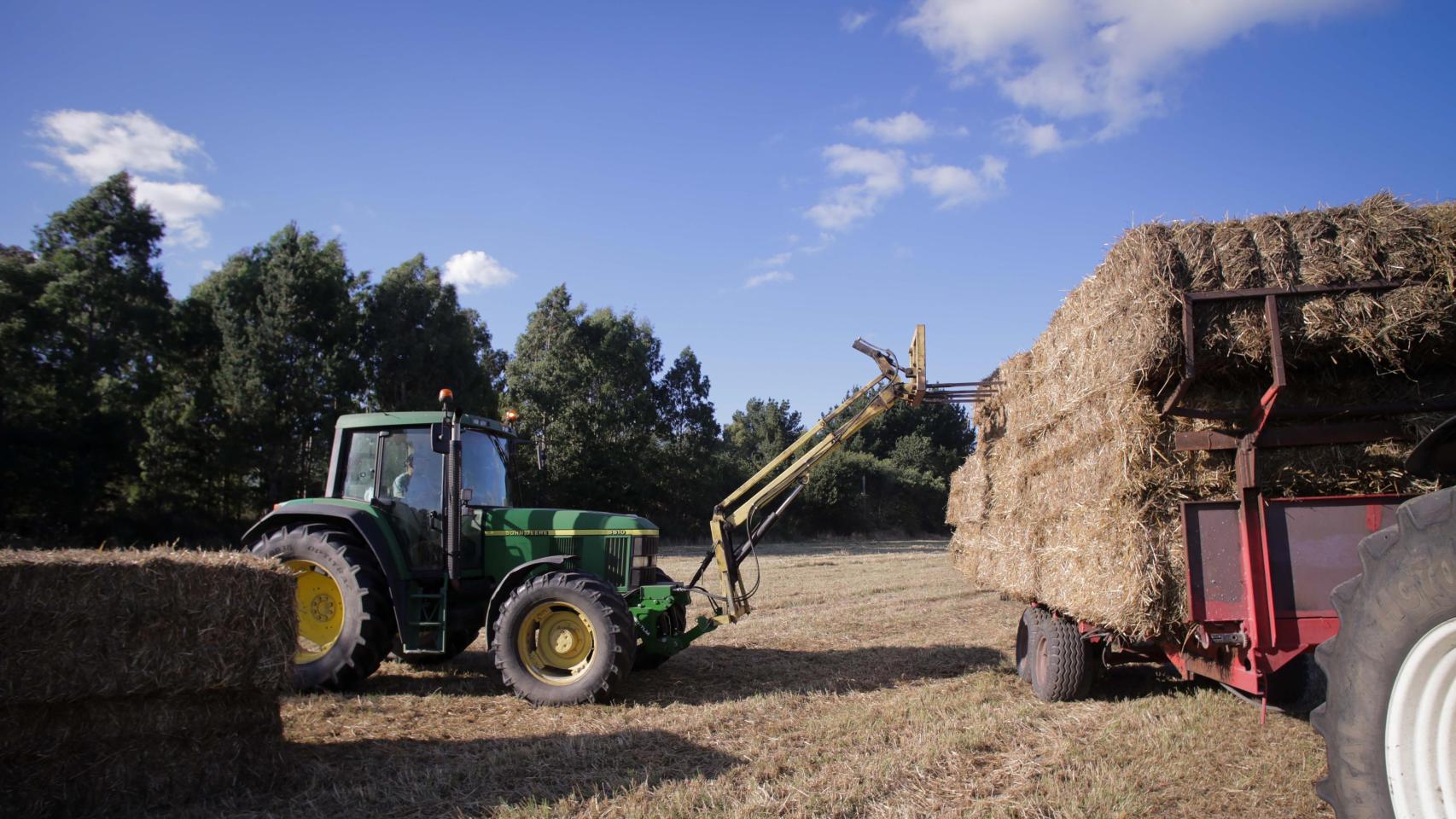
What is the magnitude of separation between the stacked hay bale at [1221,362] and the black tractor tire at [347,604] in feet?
16.6

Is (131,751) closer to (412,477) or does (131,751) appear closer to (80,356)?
(412,477)

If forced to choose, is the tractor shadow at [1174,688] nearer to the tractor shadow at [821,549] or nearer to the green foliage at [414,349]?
the tractor shadow at [821,549]

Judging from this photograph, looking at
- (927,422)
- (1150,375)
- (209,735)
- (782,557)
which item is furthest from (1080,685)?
(927,422)

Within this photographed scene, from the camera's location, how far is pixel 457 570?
6.92m

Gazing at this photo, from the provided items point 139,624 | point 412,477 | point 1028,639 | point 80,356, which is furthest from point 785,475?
point 80,356

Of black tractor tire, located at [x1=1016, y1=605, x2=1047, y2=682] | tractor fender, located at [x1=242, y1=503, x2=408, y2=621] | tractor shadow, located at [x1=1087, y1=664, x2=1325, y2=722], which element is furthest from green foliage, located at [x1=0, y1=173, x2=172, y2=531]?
tractor shadow, located at [x1=1087, y1=664, x2=1325, y2=722]

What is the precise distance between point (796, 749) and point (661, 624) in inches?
104

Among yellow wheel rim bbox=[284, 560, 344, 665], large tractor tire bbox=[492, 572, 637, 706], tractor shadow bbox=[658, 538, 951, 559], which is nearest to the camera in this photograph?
large tractor tire bbox=[492, 572, 637, 706]

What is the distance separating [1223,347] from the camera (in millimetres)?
4660

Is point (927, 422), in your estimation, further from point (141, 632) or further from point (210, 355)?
point (141, 632)

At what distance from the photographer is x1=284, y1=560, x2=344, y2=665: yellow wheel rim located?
6.93 m

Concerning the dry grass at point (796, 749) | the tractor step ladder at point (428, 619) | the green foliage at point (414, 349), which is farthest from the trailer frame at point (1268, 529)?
the green foliage at point (414, 349)

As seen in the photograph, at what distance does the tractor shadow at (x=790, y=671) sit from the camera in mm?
6820

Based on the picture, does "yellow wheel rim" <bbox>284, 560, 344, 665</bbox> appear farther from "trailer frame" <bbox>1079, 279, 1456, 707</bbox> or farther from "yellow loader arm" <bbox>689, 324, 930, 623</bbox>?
"trailer frame" <bbox>1079, 279, 1456, 707</bbox>
